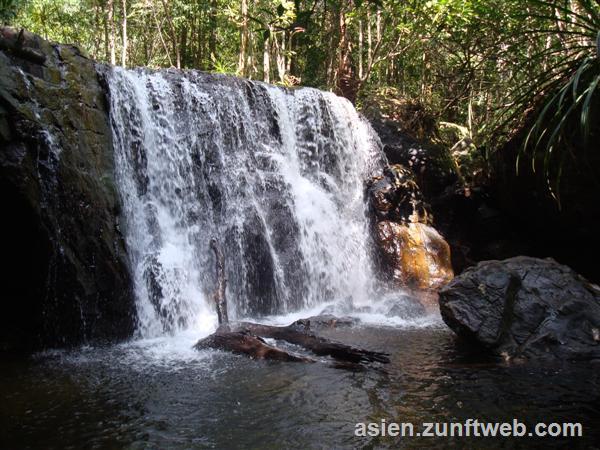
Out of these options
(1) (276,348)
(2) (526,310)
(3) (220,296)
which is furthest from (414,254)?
(1) (276,348)

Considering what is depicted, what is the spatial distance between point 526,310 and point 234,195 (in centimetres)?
502

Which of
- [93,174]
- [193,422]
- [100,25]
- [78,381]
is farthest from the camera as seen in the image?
[100,25]

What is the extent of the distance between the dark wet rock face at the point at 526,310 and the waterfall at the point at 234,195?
11.1 ft

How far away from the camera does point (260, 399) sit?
4.35 m

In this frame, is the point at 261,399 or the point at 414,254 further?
the point at 414,254

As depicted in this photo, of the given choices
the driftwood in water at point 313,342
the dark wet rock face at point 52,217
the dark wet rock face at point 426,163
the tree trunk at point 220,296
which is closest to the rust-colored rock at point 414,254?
the dark wet rock face at point 426,163

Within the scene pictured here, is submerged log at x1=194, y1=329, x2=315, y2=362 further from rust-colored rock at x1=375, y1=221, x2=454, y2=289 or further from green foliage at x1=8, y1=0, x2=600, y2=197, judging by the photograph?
green foliage at x1=8, y1=0, x2=600, y2=197

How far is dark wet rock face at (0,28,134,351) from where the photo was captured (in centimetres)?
586

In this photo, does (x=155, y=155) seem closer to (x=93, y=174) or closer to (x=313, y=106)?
(x=93, y=174)

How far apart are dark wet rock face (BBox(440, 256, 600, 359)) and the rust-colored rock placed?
3.60 meters

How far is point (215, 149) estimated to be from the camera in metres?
8.92

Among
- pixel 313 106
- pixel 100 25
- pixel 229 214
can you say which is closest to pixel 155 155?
pixel 229 214

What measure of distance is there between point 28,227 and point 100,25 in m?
19.0

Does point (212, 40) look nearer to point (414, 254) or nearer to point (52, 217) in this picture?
point (414, 254)
